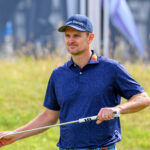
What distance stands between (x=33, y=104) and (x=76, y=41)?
174 inches

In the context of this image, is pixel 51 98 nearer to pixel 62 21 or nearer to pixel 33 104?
pixel 33 104

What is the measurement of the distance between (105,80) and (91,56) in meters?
0.31

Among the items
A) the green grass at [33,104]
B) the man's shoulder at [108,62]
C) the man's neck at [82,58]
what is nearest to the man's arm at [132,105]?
the man's shoulder at [108,62]

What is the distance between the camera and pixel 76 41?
3.60 metres

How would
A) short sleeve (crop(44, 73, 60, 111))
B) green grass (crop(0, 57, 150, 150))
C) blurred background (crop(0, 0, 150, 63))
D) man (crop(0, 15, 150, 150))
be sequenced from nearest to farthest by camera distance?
man (crop(0, 15, 150, 150)) → short sleeve (crop(44, 73, 60, 111)) → green grass (crop(0, 57, 150, 150)) → blurred background (crop(0, 0, 150, 63))

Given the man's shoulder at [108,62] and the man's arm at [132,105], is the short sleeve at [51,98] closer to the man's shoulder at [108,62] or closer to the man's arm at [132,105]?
the man's shoulder at [108,62]

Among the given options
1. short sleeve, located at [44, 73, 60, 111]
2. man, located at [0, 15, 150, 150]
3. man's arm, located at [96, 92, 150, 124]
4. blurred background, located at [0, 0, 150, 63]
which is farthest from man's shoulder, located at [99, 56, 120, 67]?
blurred background, located at [0, 0, 150, 63]

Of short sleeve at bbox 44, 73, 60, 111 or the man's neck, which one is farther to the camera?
short sleeve at bbox 44, 73, 60, 111

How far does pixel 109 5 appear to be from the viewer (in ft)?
37.0

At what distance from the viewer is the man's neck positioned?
365 cm

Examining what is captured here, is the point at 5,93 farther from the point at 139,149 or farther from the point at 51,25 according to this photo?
the point at 51,25

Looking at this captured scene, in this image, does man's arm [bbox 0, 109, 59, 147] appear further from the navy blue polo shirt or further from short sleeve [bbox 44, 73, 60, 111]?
the navy blue polo shirt

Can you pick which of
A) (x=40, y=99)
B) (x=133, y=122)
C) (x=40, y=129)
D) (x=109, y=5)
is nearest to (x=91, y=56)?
(x=40, y=129)

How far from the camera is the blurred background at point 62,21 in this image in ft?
36.3
